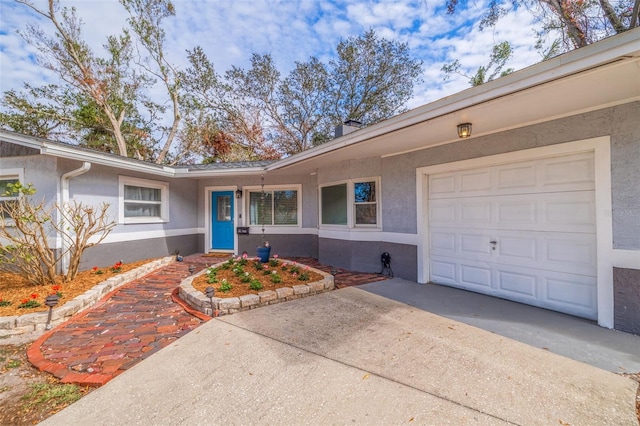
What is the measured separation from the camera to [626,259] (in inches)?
126

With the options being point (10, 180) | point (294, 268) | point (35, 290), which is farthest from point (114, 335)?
point (10, 180)

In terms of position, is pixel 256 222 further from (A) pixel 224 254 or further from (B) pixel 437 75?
(B) pixel 437 75

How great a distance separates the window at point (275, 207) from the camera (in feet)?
28.9

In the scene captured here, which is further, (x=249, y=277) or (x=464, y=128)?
(x=249, y=277)

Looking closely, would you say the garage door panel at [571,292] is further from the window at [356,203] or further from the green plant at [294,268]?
the green plant at [294,268]

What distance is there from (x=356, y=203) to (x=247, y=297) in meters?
3.52

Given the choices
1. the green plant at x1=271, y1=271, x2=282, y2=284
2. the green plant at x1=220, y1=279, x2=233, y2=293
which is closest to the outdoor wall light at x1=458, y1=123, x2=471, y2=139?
the green plant at x1=271, y1=271, x2=282, y2=284

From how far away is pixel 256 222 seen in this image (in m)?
9.01

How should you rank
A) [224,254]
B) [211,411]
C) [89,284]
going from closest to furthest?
1. [211,411]
2. [89,284]
3. [224,254]

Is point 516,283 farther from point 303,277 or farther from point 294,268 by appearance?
point 294,268

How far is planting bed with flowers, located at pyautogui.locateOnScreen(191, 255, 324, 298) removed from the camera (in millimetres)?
4512

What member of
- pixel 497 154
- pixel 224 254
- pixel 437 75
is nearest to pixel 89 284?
pixel 224 254

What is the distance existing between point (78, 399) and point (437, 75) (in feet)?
53.4

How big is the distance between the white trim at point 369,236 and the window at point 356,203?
0.18m
